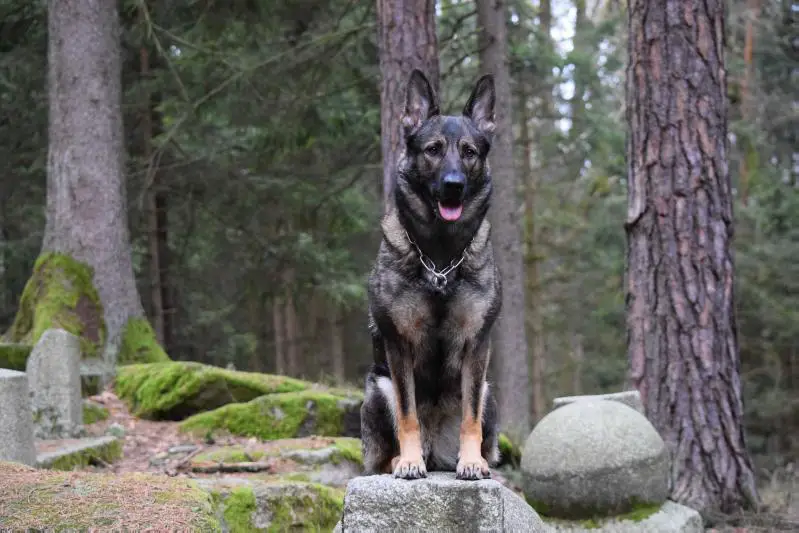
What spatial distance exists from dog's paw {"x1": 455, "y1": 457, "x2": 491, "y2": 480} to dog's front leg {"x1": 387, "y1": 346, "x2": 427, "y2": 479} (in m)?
0.19

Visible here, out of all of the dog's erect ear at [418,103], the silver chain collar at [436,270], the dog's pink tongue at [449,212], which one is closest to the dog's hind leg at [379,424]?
the silver chain collar at [436,270]

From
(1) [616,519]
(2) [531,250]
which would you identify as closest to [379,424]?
(1) [616,519]

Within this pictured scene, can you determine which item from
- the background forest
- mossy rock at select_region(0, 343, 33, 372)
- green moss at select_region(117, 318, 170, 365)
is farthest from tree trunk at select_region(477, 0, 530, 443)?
mossy rock at select_region(0, 343, 33, 372)

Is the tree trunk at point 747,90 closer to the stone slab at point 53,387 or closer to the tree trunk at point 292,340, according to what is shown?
the tree trunk at point 292,340

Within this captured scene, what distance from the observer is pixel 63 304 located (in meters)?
10.9

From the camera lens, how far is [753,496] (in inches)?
310

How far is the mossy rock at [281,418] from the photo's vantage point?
894 cm

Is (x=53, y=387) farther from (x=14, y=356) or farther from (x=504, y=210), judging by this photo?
(x=504, y=210)

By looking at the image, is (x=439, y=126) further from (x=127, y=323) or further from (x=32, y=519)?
(x=127, y=323)

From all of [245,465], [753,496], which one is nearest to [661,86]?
[753,496]

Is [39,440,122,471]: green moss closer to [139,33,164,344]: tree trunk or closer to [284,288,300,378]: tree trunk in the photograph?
[139,33,164,344]: tree trunk

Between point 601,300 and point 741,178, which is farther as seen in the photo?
point 601,300

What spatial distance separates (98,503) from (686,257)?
18.7ft

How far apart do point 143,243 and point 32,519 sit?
14287 mm
